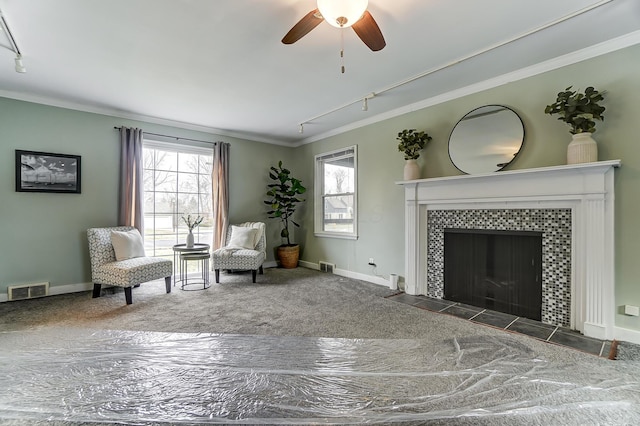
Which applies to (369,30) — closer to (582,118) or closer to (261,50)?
(261,50)

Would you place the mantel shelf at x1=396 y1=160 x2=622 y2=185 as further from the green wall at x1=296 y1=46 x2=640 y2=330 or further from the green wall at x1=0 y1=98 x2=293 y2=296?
the green wall at x1=0 y1=98 x2=293 y2=296

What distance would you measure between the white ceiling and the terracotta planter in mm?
2621

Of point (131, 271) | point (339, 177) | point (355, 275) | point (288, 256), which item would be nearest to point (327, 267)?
point (355, 275)

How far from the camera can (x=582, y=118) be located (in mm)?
2523

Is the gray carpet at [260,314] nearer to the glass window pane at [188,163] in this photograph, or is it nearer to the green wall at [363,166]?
the green wall at [363,166]

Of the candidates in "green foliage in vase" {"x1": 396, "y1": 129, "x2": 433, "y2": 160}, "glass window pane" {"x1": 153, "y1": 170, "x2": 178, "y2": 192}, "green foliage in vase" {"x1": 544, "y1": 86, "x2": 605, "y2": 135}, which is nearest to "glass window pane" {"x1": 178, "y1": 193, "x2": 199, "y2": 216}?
"glass window pane" {"x1": 153, "y1": 170, "x2": 178, "y2": 192}

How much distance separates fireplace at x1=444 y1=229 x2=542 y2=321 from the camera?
298 centimetres

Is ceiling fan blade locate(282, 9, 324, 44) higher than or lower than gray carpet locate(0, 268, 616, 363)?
Answer: higher

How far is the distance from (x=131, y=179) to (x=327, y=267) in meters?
3.39

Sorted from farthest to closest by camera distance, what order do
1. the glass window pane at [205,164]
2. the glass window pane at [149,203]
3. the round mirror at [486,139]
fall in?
the glass window pane at [205,164], the glass window pane at [149,203], the round mirror at [486,139]

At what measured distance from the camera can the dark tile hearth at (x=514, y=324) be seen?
238 cm

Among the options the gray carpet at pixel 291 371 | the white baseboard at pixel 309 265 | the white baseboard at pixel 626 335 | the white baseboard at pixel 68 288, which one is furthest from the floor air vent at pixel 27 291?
the white baseboard at pixel 626 335

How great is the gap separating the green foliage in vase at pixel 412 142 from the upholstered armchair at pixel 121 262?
11.3ft

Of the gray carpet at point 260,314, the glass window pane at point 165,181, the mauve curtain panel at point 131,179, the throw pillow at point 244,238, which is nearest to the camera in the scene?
the gray carpet at point 260,314
